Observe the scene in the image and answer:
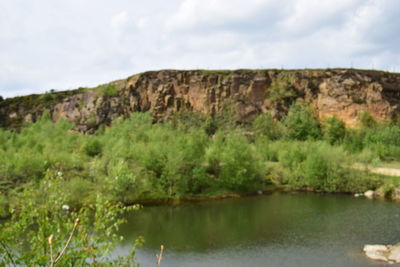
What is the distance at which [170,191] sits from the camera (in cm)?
4150

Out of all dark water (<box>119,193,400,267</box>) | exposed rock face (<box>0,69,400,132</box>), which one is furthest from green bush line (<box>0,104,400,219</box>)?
exposed rock face (<box>0,69,400,132</box>)

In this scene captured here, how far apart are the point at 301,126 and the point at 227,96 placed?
47.8 feet

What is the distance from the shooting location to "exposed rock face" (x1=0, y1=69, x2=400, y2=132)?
2709 inches

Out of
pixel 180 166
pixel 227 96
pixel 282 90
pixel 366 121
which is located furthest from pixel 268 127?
pixel 180 166

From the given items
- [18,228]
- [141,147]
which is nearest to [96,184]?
[141,147]

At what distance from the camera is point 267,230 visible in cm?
3023

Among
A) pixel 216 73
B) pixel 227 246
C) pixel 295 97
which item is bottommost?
A: pixel 227 246

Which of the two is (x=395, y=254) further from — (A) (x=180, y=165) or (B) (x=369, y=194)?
(A) (x=180, y=165)

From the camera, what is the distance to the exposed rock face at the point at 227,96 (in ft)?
226

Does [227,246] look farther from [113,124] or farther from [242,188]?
[113,124]

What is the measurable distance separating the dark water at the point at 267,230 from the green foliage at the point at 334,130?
23407 mm

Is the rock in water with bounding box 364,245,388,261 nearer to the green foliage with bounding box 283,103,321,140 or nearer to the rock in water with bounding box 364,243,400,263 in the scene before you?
the rock in water with bounding box 364,243,400,263

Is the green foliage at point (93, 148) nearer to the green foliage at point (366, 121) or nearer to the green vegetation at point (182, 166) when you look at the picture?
the green vegetation at point (182, 166)

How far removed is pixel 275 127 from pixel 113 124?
28932 millimetres
